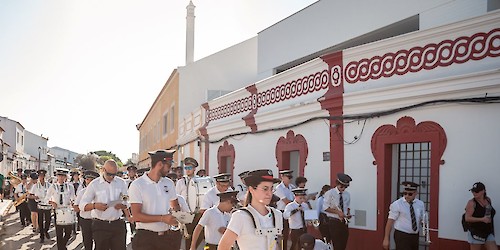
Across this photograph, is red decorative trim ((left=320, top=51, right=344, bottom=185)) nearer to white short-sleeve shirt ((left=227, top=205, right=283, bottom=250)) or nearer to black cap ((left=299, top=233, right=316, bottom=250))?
black cap ((left=299, top=233, right=316, bottom=250))

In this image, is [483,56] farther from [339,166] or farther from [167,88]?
[167,88]

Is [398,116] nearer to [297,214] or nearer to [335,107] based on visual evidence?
[335,107]

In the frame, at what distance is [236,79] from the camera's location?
26.9m

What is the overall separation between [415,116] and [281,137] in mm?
4890

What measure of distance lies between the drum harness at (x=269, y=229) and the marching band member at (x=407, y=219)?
3939 mm

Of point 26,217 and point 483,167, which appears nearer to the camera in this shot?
point 483,167

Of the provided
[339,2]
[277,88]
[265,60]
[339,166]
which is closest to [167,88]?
[265,60]

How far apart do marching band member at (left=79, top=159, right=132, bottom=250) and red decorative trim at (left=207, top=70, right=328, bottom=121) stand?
517 centimetres

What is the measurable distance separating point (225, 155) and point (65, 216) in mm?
7472

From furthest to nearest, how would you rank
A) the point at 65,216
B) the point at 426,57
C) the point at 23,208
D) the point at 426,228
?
the point at 23,208
the point at 65,216
the point at 426,57
the point at 426,228

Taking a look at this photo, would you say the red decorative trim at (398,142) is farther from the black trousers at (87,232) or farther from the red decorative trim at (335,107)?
the black trousers at (87,232)

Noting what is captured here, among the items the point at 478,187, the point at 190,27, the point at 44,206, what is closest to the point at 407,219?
the point at 478,187

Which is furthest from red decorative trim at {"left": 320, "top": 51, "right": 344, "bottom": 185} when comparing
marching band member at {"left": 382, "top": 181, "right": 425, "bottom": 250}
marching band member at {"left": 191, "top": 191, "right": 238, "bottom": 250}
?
marching band member at {"left": 191, "top": 191, "right": 238, "bottom": 250}

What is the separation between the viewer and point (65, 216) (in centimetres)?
1110
